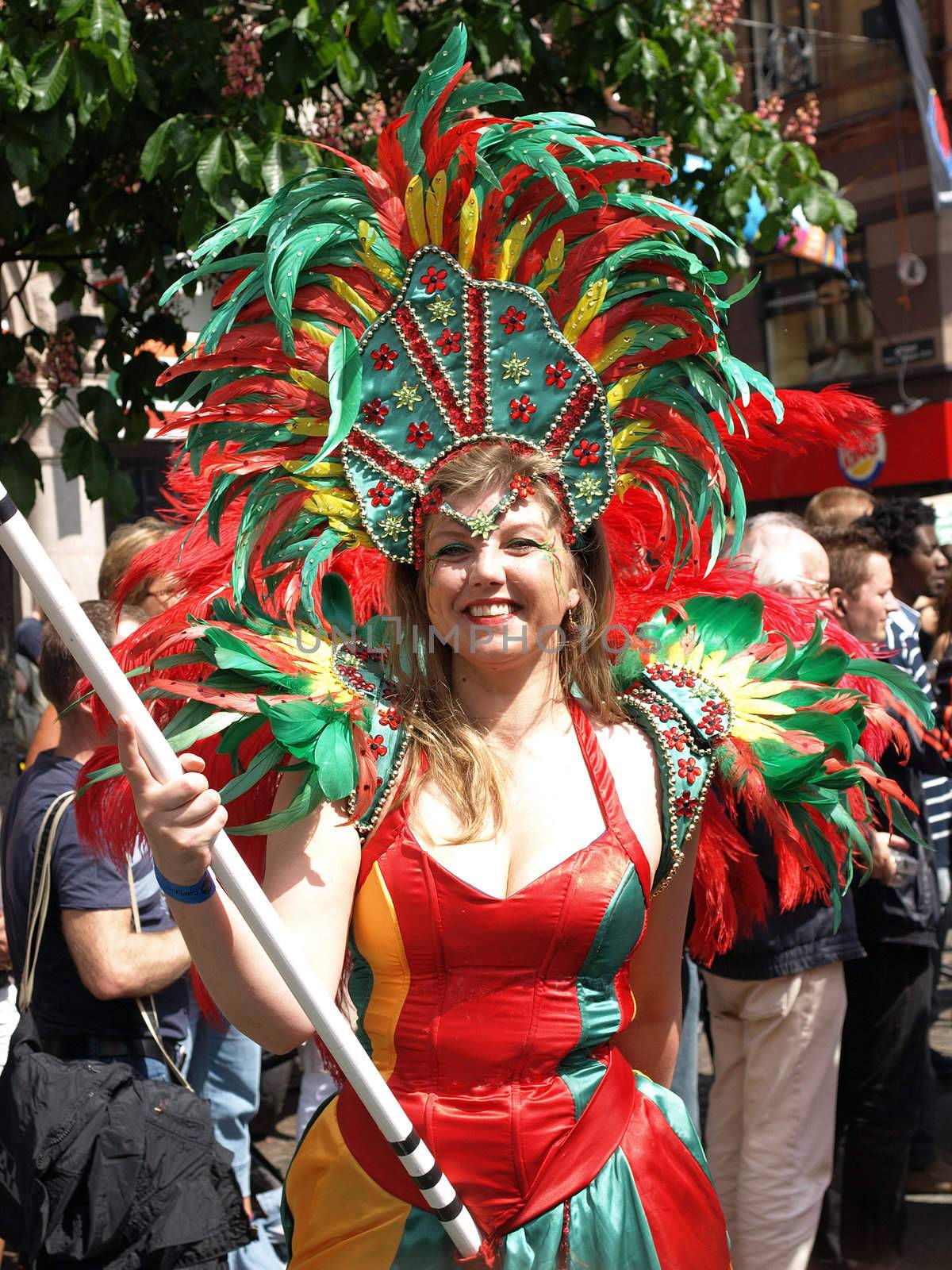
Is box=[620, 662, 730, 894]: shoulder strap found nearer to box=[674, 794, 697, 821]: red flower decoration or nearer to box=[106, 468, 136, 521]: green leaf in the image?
box=[674, 794, 697, 821]: red flower decoration

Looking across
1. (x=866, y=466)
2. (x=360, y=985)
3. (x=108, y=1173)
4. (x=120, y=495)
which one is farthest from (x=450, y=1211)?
(x=866, y=466)

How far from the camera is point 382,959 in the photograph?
2.08 metres

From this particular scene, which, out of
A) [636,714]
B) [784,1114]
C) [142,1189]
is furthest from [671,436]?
[784,1114]

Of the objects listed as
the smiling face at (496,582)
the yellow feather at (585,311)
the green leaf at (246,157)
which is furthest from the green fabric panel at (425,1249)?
the green leaf at (246,157)

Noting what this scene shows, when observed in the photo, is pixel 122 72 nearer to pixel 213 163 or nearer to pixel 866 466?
pixel 213 163

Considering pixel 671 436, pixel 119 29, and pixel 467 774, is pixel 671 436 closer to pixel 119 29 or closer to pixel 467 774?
pixel 467 774

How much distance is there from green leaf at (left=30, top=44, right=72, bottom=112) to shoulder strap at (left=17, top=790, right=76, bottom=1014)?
1.78 meters

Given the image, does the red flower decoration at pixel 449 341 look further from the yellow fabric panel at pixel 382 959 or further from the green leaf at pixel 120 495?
the green leaf at pixel 120 495

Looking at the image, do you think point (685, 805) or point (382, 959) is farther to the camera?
point (685, 805)

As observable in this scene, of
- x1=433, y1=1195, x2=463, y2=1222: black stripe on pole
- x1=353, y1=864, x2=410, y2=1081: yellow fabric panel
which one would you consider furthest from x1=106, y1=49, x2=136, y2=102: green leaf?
x1=433, y1=1195, x2=463, y2=1222: black stripe on pole

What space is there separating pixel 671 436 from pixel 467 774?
2.19 ft

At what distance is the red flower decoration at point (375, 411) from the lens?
88.7 inches

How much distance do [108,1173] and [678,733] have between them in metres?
1.38

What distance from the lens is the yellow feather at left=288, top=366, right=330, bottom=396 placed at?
88.4 inches
